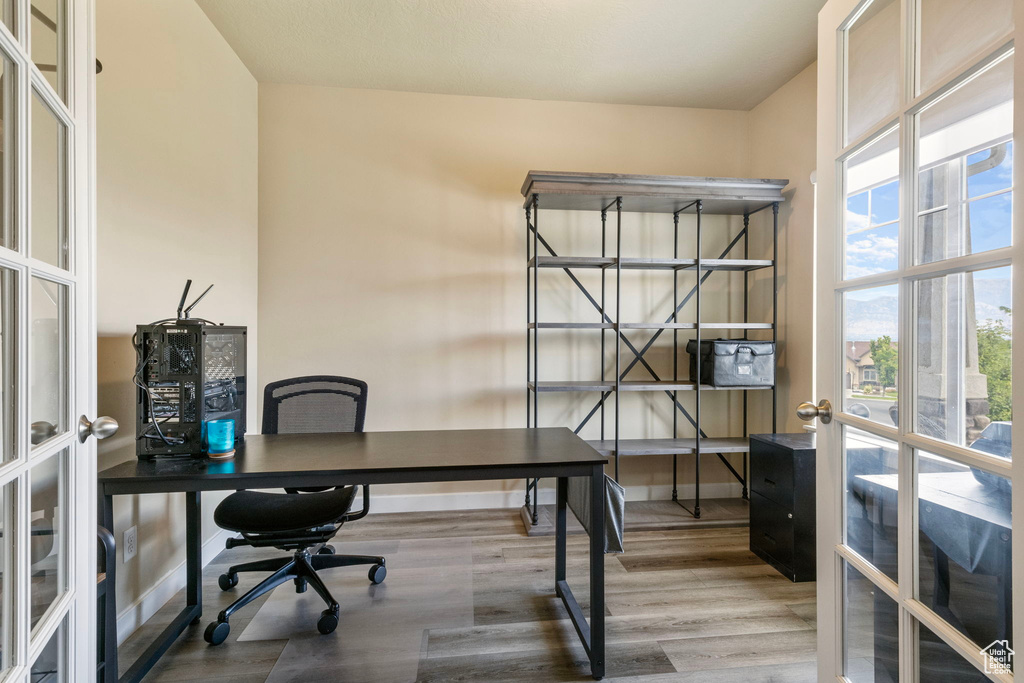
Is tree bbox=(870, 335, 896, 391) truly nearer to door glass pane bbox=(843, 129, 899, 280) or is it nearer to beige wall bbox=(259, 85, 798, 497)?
door glass pane bbox=(843, 129, 899, 280)

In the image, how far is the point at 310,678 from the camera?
60.7 inches

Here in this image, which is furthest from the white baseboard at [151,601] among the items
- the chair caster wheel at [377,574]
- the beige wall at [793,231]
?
the beige wall at [793,231]

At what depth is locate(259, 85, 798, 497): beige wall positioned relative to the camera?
9.83ft

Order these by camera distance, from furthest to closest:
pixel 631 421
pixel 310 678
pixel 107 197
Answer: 1. pixel 631 421
2. pixel 107 197
3. pixel 310 678

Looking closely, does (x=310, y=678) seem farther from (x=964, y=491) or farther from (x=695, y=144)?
(x=695, y=144)

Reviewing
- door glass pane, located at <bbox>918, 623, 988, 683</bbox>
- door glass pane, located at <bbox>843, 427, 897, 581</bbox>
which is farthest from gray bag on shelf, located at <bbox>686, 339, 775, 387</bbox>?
door glass pane, located at <bbox>918, 623, 988, 683</bbox>

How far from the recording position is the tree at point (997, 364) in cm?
74

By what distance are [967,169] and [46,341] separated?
167 cm

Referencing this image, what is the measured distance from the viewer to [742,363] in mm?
2852

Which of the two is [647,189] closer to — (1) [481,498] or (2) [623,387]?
(2) [623,387]

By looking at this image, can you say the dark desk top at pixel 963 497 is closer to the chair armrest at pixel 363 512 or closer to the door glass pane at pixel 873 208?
the door glass pane at pixel 873 208

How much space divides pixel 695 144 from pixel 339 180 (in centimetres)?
245

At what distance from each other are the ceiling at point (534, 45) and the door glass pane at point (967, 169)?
1833mm

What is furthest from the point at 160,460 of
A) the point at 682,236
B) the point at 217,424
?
the point at 682,236
